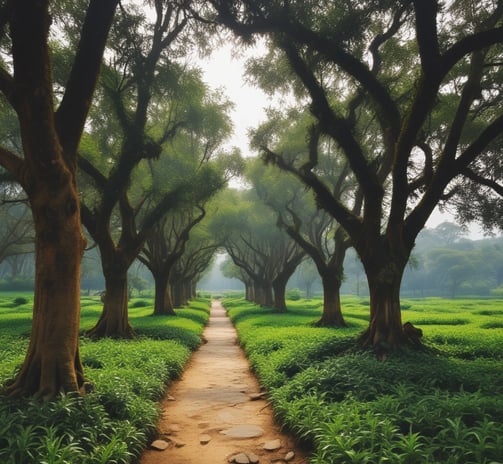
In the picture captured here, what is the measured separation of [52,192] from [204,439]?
4.42 metres

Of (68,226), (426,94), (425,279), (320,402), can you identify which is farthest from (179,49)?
(425,279)

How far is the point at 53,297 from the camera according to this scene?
586 cm

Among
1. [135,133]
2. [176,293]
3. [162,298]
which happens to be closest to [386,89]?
A: [135,133]

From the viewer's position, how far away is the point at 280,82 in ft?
46.5

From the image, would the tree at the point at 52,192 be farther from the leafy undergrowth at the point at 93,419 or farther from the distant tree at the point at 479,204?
the distant tree at the point at 479,204

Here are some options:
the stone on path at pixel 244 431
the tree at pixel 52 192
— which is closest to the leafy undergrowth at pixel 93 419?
the tree at pixel 52 192

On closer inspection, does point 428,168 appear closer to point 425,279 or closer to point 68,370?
point 68,370

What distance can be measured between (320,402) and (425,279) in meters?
108

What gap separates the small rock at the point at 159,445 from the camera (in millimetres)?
5304

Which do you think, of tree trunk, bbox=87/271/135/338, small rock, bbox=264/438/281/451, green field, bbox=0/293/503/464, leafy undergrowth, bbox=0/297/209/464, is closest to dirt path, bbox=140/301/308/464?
small rock, bbox=264/438/281/451

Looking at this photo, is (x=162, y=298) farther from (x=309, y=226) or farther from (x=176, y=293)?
(x=309, y=226)

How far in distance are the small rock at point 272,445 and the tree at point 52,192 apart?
3.07 meters

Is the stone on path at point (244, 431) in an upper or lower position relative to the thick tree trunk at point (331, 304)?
lower

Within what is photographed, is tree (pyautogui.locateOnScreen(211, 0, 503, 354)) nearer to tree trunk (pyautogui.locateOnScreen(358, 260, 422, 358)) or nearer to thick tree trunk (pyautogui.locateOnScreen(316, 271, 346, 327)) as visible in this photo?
tree trunk (pyautogui.locateOnScreen(358, 260, 422, 358))
